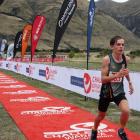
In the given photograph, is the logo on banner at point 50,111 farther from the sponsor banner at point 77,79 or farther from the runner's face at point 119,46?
the runner's face at point 119,46

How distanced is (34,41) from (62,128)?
68.0 feet

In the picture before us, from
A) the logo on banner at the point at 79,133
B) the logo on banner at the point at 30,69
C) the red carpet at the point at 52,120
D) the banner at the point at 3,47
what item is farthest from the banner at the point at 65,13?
the banner at the point at 3,47

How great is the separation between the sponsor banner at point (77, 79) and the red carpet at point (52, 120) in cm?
128

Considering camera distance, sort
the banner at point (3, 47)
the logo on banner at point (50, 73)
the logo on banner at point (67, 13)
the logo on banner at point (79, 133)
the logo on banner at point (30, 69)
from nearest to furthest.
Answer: the logo on banner at point (79, 133) → the logo on banner at point (67, 13) → the logo on banner at point (50, 73) → the logo on banner at point (30, 69) → the banner at point (3, 47)

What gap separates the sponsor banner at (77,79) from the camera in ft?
40.1

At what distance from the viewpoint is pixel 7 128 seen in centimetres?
991

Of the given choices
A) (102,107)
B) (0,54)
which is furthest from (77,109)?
(0,54)

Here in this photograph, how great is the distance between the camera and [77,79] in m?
17.3

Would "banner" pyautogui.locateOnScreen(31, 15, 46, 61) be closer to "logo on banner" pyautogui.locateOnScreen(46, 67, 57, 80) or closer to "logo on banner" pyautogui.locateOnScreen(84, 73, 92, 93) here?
"logo on banner" pyautogui.locateOnScreen(46, 67, 57, 80)

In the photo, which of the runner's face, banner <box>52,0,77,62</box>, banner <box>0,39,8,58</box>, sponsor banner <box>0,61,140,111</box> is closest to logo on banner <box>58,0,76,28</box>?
banner <box>52,0,77,62</box>

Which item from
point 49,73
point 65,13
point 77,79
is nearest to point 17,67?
point 49,73

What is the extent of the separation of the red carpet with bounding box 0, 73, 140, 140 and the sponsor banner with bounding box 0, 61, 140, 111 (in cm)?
128

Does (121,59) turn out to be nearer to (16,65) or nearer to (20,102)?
(20,102)

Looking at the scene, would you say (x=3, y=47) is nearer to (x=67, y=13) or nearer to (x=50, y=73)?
(x=50, y=73)
